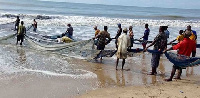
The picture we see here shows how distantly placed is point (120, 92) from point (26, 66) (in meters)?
3.72

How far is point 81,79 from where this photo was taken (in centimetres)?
723

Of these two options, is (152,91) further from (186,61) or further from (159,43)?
(159,43)

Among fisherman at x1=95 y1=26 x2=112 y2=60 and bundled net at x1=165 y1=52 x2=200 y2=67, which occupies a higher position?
fisherman at x1=95 y1=26 x2=112 y2=60

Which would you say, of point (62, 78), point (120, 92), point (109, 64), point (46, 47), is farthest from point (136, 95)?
point (46, 47)

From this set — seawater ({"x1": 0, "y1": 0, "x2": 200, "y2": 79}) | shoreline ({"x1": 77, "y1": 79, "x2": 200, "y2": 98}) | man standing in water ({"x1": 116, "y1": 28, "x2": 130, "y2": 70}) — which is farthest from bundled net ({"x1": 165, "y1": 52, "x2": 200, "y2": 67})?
seawater ({"x1": 0, "y1": 0, "x2": 200, "y2": 79})

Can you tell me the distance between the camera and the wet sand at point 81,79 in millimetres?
5984

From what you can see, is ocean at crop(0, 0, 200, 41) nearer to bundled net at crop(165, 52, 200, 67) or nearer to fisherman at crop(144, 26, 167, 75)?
fisherman at crop(144, 26, 167, 75)

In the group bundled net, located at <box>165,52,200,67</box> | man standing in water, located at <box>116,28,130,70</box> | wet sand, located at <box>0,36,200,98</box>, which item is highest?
man standing in water, located at <box>116,28,130,70</box>

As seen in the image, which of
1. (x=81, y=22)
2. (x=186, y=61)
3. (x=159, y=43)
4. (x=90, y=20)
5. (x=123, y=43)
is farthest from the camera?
(x=90, y=20)

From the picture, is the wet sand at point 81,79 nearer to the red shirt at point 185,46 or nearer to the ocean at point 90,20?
the red shirt at point 185,46

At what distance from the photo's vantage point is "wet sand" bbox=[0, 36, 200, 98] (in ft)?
19.6

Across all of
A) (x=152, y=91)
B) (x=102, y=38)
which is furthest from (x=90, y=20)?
(x=152, y=91)

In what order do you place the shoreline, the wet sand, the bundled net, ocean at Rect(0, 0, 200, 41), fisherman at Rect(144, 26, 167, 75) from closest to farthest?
the shoreline, the wet sand, the bundled net, fisherman at Rect(144, 26, 167, 75), ocean at Rect(0, 0, 200, 41)

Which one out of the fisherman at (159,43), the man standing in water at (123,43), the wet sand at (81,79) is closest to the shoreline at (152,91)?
the wet sand at (81,79)
